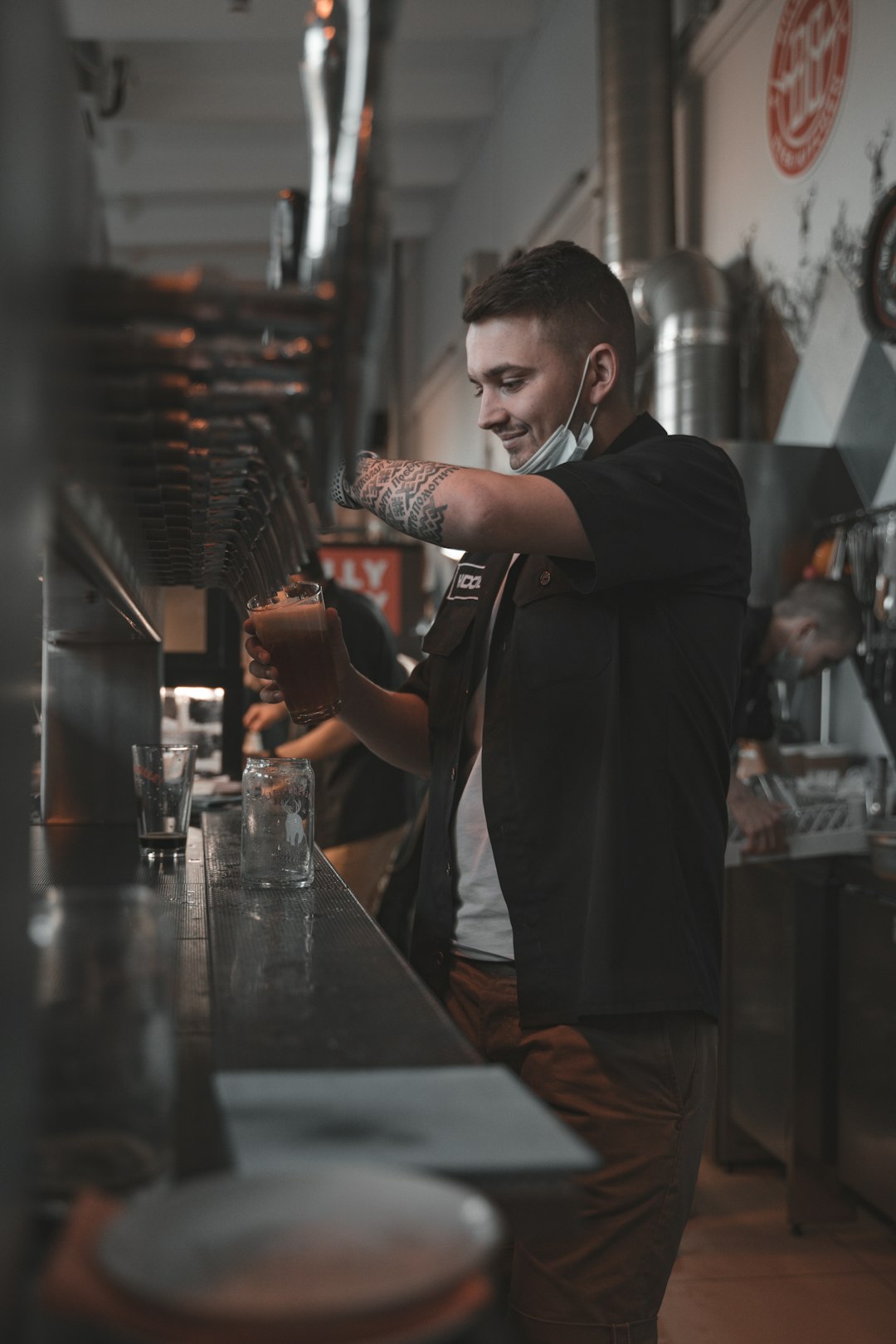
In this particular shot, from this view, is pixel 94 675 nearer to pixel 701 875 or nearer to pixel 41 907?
→ pixel 701 875

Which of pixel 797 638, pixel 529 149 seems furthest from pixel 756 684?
pixel 529 149

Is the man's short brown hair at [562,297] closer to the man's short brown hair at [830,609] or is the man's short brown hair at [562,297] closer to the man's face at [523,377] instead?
the man's face at [523,377]

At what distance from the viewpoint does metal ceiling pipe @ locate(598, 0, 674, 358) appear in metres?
4.67

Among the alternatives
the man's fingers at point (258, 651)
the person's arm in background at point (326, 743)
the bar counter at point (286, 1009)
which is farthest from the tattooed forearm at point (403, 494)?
the person's arm in background at point (326, 743)

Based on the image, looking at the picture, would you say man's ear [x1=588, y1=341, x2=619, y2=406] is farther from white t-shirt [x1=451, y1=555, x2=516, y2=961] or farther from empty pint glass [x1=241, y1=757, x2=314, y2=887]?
empty pint glass [x1=241, y1=757, x2=314, y2=887]

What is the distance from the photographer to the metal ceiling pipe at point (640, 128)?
4.67m

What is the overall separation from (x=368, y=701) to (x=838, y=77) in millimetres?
2819

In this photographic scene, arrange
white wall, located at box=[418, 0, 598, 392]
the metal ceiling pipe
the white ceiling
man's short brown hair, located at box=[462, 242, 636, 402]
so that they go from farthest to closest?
white wall, located at box=[418, 0, 598, 392], the white ceiling, the metal ceiling pipe, man's short brown hair, located at box=[462, 242, 636, 402]

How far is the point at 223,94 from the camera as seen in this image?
23.9ft

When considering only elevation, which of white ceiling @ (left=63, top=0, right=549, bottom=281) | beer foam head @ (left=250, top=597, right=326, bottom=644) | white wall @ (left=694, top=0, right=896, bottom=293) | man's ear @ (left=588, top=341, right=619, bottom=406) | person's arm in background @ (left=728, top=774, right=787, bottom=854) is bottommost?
person's arm in background @ (left=728, top=774, right=787, bottom=854)

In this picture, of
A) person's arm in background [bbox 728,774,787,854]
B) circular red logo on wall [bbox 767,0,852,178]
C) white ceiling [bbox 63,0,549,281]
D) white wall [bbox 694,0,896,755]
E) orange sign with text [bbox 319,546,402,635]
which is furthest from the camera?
orange sign with text [bbox 319,546,402,635]

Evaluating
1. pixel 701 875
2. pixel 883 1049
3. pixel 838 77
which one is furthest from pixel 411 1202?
pixel 838 77

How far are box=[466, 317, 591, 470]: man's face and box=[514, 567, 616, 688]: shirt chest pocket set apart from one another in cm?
23

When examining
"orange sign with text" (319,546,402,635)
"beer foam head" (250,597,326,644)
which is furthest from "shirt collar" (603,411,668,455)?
"orange sign with text" (319,546,402,635)
